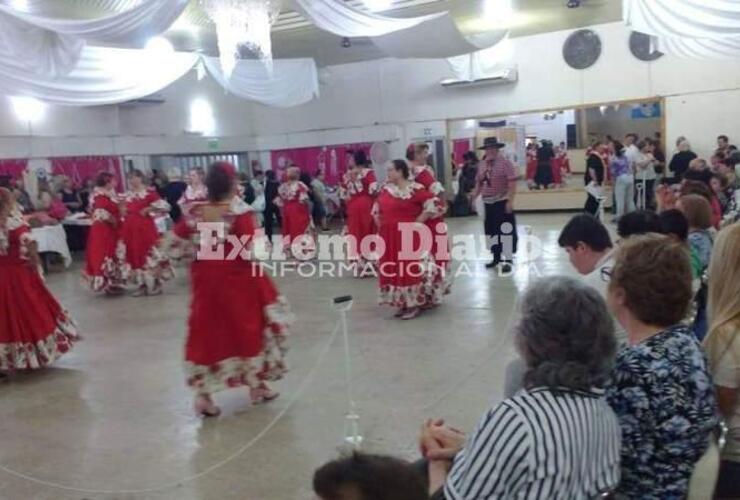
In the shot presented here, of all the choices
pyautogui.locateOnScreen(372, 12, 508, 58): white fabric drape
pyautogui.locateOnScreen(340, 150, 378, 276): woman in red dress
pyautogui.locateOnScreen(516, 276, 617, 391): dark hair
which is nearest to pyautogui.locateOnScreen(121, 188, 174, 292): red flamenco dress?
pyautogui.locateOnScreen(340, 150, 378, 276): woman in red dress

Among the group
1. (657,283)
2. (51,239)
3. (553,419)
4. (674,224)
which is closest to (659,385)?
(657,283)

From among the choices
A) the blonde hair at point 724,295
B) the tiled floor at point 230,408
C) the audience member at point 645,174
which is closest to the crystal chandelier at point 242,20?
the tiled floor at point 230,408

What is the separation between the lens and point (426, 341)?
4.87 m

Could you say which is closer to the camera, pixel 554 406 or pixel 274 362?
pixel 554 406

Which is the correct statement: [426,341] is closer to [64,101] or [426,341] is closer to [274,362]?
[274,362]

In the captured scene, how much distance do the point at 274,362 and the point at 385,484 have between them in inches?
105

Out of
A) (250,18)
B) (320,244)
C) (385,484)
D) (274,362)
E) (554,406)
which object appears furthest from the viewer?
(320,244)

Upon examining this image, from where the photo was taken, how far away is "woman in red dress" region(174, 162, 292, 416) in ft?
11.6

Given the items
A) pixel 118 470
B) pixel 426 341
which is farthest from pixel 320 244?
pixel 118 470

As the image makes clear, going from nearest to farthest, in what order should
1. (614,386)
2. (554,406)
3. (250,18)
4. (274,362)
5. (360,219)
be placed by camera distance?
(554,406) < (614,386) < (274,362) < (250,18) < (360,219)

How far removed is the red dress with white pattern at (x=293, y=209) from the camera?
369 inches

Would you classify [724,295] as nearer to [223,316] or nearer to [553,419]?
[553,419]

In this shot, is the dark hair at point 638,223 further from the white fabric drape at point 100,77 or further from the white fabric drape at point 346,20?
the white fabric drape at point 100,77

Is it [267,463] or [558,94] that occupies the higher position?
[558,94]
